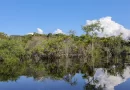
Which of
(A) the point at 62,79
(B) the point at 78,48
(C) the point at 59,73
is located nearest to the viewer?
(A) the point at 62,79

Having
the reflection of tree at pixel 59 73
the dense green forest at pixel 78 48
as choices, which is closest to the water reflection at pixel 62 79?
the reflection of tree at pixel 59 73

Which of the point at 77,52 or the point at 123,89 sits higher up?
the point at 77,52

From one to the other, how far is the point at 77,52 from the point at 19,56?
12.5m

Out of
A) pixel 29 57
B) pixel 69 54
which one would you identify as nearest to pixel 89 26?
pixel 69 54

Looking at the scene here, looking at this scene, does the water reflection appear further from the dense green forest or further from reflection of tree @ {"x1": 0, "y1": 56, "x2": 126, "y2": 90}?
the dense green forest

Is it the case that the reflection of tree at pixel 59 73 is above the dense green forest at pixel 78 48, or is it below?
below

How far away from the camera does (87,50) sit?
55.4 metres

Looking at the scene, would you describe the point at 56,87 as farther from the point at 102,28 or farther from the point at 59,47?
the point at 102,28

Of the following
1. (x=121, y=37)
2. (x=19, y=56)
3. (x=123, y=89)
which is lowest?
(x=123, y=89)

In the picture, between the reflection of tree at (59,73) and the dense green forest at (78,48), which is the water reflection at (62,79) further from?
the dense green forest at (78,48)

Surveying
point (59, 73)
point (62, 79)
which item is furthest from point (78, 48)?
point (62, 79)

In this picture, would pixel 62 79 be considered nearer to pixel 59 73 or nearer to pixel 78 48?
pixel 59 73

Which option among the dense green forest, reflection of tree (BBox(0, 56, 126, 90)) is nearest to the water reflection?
reflection of tree (BBox(0, 56, 126, 90))

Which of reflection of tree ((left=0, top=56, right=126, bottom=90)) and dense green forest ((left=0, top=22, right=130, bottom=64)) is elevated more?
dense green forest ((left=0, top=22, right=130, bottom=64))
